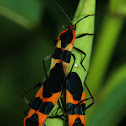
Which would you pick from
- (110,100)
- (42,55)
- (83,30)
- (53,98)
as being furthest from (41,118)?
(42,55)

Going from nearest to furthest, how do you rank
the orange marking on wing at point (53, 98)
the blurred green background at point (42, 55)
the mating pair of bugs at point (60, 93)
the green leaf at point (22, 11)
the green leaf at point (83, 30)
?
the green leaf at point (83, 30) < the orange marking on wing at point (53, 98) < the mating pair of bugs at point (60, 93) < the blurred green background at point (42, 55) < the green leaf at point (22, 11)

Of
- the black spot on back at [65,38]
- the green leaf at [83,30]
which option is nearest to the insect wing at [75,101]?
the green leaf at [83,30]

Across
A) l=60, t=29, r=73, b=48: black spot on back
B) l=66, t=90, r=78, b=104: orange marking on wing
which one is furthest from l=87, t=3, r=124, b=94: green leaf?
l=60, t=29, r=73, b=48: black spot on back

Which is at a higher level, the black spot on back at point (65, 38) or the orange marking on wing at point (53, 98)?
the black spot on back at point (65, 38)

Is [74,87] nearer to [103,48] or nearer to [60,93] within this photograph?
[60,93]

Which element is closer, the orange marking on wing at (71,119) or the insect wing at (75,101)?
the orange marking on wing at (71,119)

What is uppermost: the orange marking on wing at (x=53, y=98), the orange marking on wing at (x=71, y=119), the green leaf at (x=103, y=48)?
the green leaf at (x=103, y=48)

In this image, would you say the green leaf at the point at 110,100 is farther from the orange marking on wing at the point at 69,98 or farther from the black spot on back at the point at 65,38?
the black spot on back at the point at 65,38

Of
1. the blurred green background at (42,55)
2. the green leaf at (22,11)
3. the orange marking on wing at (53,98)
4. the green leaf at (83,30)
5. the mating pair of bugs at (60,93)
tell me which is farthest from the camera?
the green leaf at (22,11)
